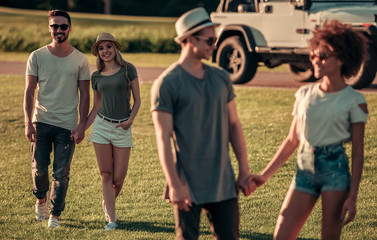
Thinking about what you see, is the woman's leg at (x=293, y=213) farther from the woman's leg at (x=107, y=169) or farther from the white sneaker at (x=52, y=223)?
the white sneaker at (x=52, y=223)

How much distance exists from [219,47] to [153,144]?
5876 mm

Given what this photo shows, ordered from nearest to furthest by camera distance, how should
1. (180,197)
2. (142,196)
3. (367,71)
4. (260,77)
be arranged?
Answer: (180,197), (142,196), (367,71), (260,77)

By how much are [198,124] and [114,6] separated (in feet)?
247

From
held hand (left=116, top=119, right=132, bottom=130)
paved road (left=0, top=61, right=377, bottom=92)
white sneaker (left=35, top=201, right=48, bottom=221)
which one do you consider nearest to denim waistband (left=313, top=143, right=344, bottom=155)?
held hand (left=116, top=119, right=132, bottom=130)

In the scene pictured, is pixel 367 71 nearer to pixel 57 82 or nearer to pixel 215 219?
pixel 57 82

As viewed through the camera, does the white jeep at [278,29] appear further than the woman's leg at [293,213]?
Yes

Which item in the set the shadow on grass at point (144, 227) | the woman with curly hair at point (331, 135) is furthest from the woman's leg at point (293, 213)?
the shadow on grass at point (144, 227)

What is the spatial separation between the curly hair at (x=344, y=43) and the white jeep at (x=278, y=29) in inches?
401

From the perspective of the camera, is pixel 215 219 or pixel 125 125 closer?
pixel 215 219

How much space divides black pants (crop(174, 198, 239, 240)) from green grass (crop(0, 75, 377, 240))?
7.21 ft

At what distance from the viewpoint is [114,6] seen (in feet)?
255

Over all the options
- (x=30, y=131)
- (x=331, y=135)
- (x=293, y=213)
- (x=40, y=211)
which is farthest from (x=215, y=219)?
(x=40, y=211)

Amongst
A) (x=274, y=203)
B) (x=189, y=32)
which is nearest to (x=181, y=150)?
(x=189, y=32)

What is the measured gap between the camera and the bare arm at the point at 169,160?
3895 millimetres
